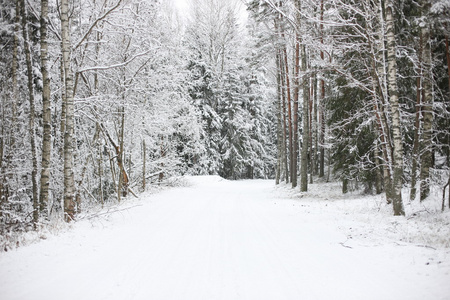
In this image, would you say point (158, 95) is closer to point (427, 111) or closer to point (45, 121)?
point (45, 121)

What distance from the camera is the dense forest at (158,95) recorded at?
750cm

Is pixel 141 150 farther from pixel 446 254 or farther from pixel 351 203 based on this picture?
pixel 446 254

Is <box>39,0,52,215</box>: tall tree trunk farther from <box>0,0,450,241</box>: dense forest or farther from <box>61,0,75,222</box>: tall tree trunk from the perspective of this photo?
<box>61,0,75,222</box>: tall tree trunk

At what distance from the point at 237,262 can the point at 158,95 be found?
13441 millimetres

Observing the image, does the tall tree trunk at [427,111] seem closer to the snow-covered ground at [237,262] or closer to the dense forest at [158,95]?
the dense forest at [158,95]

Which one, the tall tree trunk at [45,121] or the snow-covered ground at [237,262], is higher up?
the tall tree trunk at [45,121]

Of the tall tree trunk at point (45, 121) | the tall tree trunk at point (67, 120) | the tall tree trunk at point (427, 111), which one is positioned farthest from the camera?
the tall tree trunk at point (427, 111)

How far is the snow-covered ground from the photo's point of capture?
3336 mm

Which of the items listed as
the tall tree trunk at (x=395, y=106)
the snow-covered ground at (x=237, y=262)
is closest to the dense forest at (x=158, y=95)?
the tall tree trunk at (x=395, y=106)

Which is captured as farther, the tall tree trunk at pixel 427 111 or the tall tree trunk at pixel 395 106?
the tall tree trunk at pixel 427 111

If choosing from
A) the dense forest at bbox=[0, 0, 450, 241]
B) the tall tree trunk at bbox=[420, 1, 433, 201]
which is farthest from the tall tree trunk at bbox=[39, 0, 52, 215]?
the tall tree trunk at bbox=[420, 1, 433, 201]

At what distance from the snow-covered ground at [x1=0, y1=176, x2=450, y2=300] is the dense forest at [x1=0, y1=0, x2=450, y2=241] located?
2255 millimetres

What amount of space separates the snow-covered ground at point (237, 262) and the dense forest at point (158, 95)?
225 cm

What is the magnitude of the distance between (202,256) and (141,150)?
14.1 metres
